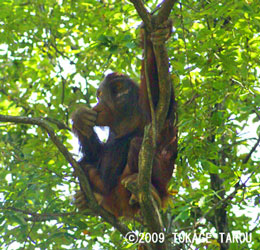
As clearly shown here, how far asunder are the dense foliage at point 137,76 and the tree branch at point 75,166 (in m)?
0.22

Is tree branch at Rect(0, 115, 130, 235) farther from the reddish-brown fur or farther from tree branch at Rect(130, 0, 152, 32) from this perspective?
tree branch at Rect(130, 0, 152, 32)

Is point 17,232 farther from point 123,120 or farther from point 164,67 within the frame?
point 164,67

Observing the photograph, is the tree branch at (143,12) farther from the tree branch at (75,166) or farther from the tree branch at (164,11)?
the tree branch at (75,166)

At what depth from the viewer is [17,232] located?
180 inches

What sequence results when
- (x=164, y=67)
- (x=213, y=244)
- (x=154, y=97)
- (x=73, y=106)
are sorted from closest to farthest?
(x=164, y=67) → (x=154, y=97) → (x=213, y=244) → (x=73, y=106)

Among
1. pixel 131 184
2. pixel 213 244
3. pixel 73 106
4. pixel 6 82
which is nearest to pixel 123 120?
pixel 73 106

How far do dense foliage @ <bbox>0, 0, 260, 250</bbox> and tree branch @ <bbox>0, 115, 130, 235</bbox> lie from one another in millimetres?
222

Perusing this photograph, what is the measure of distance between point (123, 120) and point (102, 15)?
1207mm

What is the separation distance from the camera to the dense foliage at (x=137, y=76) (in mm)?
3844

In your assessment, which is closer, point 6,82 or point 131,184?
point 131,184

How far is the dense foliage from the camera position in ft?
12.6

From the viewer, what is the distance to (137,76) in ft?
19.8

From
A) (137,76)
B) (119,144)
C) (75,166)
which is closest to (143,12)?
(75,166)

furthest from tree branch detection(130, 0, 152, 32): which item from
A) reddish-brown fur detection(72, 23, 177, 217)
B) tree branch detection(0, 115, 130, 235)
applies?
tree branch detection(0, 115, 130, 235)
